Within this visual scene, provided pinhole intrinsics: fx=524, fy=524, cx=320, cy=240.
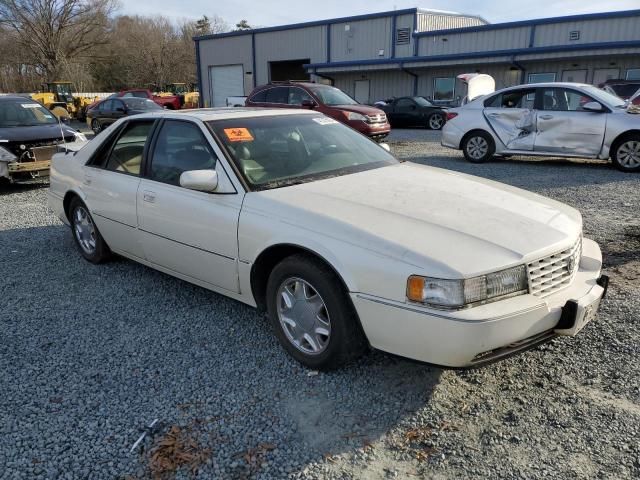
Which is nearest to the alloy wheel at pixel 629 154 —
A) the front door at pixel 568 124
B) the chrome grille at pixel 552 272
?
the front door at pixel 568 124

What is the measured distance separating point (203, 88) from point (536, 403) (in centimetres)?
3660

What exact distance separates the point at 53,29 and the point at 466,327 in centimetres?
5743

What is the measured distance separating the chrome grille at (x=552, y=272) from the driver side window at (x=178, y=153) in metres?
2.16

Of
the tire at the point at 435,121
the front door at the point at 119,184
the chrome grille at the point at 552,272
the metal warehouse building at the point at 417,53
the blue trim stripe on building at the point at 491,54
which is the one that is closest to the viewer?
the chrome grille at the point at 552,272

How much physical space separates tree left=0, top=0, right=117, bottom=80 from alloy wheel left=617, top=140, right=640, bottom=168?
170 feet

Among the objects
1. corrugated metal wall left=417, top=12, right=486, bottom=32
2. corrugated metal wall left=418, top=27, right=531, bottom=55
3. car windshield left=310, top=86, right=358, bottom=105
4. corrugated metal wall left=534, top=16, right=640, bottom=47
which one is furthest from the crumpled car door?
corrugated metal wall left=417, top=12, right=486, bottom=32

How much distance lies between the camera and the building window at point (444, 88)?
26.8m

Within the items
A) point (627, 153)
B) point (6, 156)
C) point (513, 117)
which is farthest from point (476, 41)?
point (6, 156)

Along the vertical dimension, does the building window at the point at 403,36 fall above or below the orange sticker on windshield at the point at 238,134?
above

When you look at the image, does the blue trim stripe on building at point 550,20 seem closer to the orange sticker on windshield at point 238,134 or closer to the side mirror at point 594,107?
the side mirror at point 594,107

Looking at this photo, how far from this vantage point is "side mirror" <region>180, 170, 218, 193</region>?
11.0 feet

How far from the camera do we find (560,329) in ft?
8.94

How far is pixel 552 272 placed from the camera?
9.22 ft

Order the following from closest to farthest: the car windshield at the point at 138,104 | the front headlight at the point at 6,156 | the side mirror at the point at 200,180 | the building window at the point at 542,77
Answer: the side mirror at the point at 200,180, the front headlight at the point at 6,156, the car windshield at the point at 138,104, the building window at the point at 542,77
